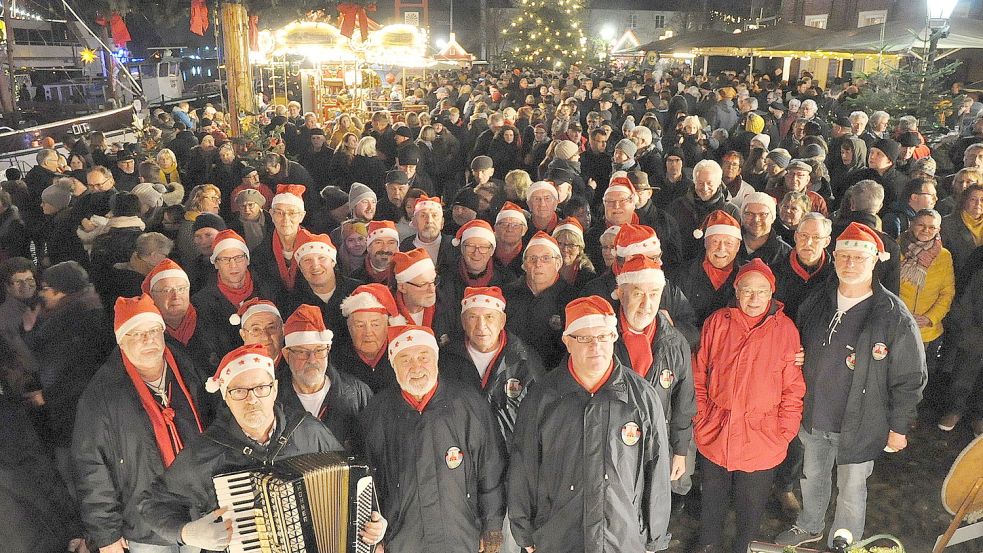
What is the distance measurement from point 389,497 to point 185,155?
931 centimetres

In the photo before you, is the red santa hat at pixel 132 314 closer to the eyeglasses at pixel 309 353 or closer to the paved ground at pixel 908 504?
the eyeglasses at pixel 309 353

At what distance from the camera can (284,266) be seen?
6234mm

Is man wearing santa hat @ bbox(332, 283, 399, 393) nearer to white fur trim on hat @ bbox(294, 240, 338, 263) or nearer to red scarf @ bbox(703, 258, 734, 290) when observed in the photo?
white fur trim on hat @ bbox(294, 240, 338, 263)

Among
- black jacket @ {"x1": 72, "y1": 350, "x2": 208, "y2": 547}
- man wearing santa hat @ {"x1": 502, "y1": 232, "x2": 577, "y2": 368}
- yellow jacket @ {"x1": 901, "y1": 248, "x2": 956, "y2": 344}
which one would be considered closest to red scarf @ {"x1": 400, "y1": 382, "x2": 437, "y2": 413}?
black jacket @ {"x1": 72, "y1": 350, "x2": 208, "y2": 547}

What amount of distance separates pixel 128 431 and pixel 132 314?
1.97ft

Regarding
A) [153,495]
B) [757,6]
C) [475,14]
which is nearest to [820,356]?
[153,495]

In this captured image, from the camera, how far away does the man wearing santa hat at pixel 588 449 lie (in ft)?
11.7

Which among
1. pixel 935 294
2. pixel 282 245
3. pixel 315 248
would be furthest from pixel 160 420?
pixel 935 294

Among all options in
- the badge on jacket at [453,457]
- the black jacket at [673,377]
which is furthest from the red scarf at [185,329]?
the black jacket at [673,377]

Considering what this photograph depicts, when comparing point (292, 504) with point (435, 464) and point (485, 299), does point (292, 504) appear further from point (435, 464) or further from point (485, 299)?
point (485, 299)

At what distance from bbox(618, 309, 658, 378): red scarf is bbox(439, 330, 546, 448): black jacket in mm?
546

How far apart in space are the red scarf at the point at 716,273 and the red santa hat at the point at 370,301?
2.25 meters

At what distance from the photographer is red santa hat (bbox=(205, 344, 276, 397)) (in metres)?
3.40

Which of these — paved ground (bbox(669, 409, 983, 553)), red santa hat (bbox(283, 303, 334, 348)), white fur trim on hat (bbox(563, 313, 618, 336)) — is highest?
white fur trim on hat (bbox(563, 313, 618, 336))
